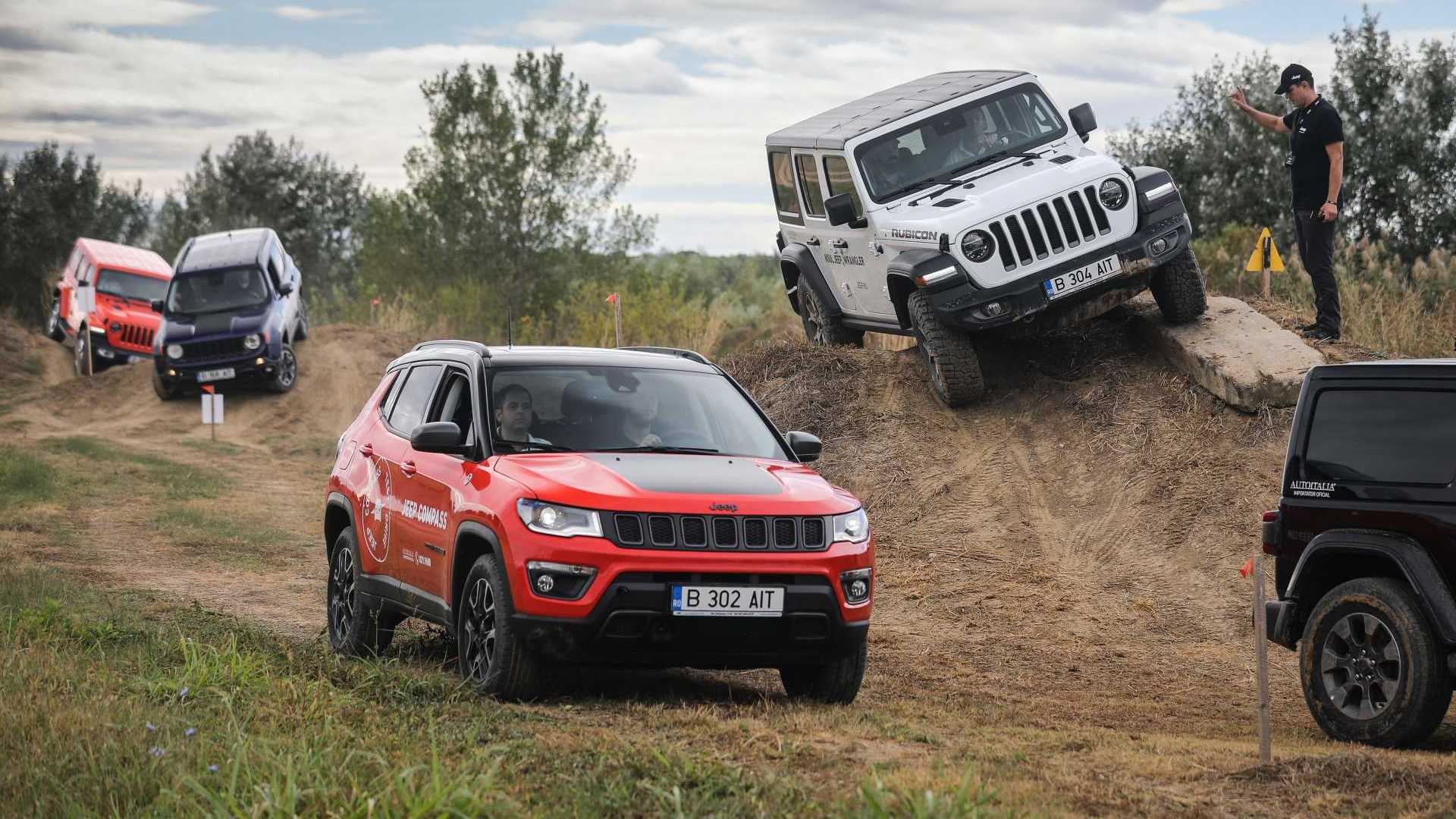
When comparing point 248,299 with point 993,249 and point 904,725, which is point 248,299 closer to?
point 993,249

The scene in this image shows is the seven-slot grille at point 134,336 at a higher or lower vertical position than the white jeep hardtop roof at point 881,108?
lower

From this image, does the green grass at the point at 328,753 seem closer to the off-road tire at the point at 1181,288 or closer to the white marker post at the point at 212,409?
the off-road tire at the point at 1181,288

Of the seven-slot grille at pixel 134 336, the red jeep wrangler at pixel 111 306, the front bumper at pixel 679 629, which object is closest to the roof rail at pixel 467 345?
the front bumper at pixel 679 629

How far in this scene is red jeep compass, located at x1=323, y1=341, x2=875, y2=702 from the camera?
6.94 metres

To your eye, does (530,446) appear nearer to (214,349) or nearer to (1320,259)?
(1320,259)

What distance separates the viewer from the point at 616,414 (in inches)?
316

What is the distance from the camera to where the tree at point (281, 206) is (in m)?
64.6

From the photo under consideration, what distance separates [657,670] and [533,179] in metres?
34.0

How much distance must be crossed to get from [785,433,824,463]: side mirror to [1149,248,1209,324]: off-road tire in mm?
7353

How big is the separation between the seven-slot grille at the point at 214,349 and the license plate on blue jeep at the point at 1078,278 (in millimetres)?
17693

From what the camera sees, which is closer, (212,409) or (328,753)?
(328,753)

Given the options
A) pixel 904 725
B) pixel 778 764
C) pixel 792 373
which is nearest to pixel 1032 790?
pixel 778 764

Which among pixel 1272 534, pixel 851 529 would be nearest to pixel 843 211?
pixel 1272 534

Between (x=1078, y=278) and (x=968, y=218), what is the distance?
42.8 inches
